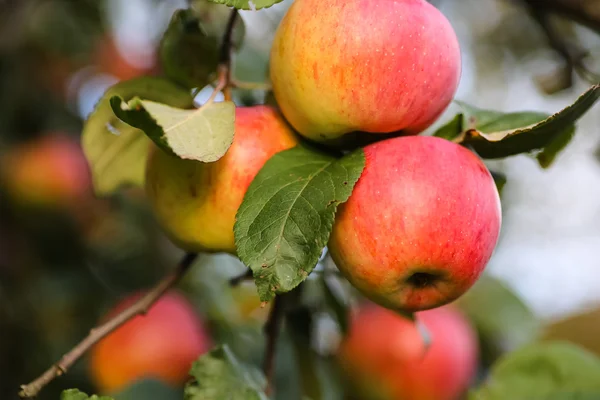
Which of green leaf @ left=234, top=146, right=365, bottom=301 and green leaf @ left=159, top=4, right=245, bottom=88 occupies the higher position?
green leaf @ left=159, top=4, right=245, bottom=88

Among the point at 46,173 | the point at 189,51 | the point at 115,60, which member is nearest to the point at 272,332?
the point at 189,51

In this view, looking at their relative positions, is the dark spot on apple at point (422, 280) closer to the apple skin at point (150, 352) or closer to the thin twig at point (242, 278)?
the thin twig at point (242, 278)

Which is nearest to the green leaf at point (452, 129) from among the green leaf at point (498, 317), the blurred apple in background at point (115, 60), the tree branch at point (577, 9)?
the tree branch at point (577, 9)

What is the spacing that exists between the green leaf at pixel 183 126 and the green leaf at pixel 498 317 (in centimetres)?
85

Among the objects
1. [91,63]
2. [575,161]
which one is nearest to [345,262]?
[91,63]

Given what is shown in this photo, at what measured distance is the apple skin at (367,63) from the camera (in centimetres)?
→ 49

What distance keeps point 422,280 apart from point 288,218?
13cm

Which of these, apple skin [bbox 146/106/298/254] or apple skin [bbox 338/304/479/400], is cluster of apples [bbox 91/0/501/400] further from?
apple skin [bbox 338/304/479/400]

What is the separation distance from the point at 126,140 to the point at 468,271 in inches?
16.1

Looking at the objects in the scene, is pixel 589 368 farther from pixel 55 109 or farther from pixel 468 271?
pixel 55 109

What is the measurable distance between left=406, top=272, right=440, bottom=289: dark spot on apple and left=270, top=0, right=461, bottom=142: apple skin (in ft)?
0.43

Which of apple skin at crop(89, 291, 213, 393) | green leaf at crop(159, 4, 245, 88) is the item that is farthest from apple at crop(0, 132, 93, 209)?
green leaf at crop(159, 4, 245, 88)

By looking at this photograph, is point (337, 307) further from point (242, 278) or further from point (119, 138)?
point (119, 138)

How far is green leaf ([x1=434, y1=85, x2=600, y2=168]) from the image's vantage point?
52 cm
